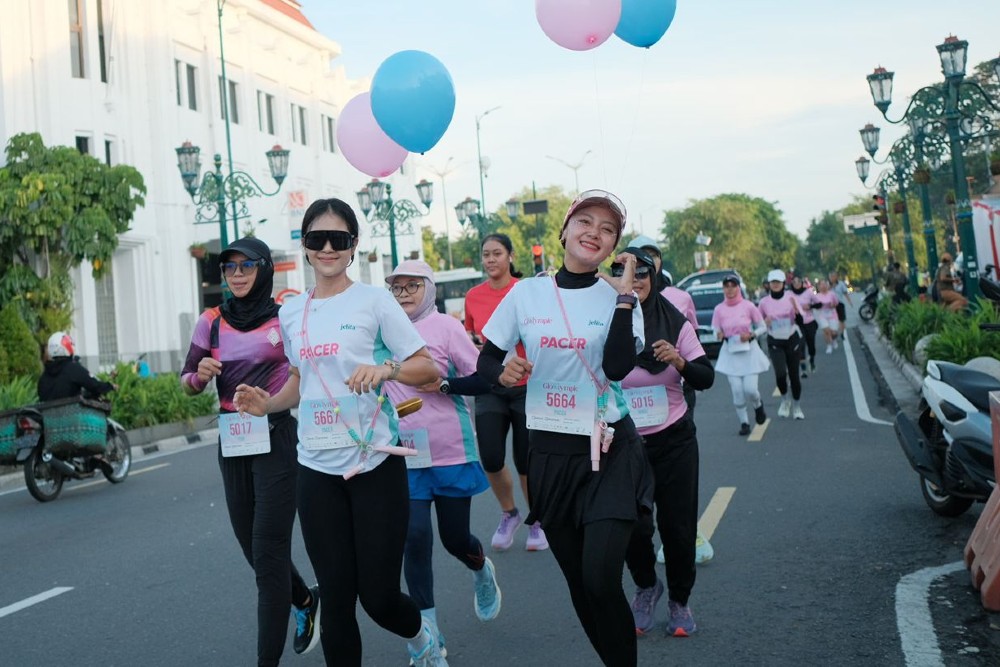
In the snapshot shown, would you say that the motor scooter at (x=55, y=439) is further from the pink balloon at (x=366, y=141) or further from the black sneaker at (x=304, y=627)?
the black sneaker at (x=304, y=627)

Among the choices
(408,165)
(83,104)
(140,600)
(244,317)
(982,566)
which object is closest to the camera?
(244,317)

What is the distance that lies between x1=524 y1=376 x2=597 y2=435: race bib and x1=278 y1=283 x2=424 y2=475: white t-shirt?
0.53 meters

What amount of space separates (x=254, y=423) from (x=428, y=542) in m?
1.04

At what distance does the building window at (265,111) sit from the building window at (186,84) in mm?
4523

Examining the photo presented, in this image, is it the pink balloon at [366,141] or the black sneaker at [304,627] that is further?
the pink balloon at [366,141]

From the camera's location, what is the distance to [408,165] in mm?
55281

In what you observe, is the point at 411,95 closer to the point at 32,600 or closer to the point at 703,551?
the point at 703,551

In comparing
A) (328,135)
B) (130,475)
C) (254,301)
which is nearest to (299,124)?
(328,135)

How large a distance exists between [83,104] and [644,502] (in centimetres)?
2857

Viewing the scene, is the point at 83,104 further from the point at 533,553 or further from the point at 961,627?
the point at 961,627

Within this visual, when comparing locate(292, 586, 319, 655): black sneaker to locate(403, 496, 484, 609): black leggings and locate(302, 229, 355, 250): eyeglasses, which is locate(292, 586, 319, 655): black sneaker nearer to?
locate(403, 496, 484, 609): black leggings

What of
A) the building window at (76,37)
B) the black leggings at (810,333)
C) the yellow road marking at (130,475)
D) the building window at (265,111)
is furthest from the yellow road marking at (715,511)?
the building window at (265,111)

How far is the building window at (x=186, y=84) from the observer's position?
34.8 metres

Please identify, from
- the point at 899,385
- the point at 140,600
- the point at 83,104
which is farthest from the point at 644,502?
the point at 83,104
